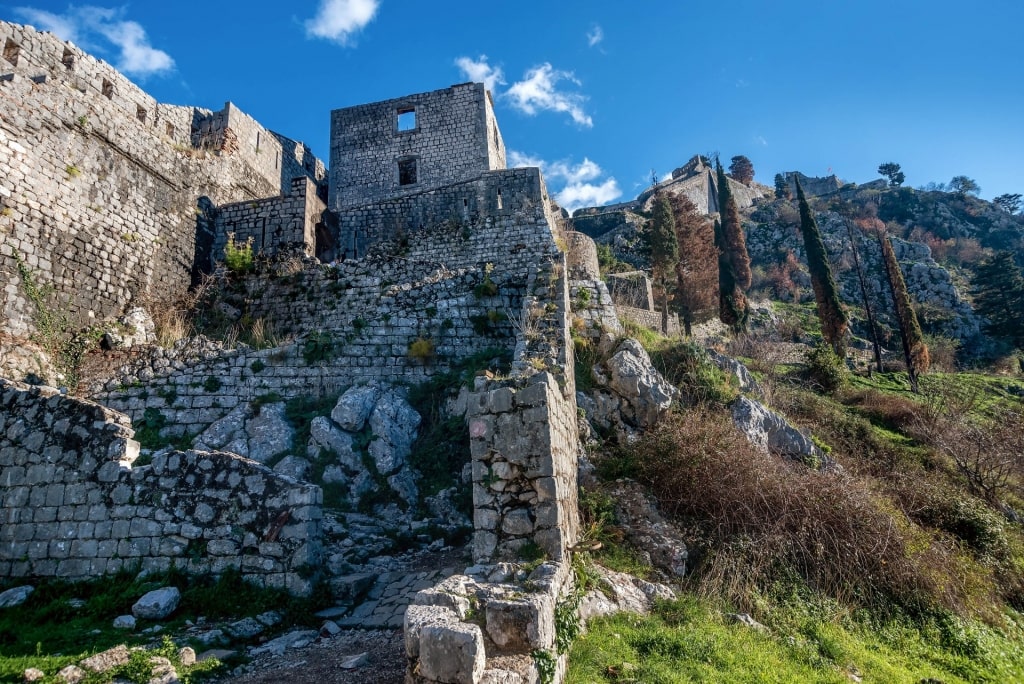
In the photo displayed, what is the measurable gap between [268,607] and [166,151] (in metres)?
13.8

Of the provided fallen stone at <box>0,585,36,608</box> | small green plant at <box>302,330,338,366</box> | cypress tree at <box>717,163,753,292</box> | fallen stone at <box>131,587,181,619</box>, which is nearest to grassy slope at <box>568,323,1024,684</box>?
fallen stone at <box>131,587,181,619</box>

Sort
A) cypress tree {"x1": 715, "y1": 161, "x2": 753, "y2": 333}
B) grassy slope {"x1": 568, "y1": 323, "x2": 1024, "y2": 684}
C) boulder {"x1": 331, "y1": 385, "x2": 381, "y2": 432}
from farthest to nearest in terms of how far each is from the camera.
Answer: cypress tree {"x1": 715, "y1": 161, "x2": 753, "y2": 333}, boulder {"x1": 331, "y1": 385, "x2": 381, "y2": 432}, grassy slope {"x1": 568, "y1": 323, "x2": 1024, "y2": 684}

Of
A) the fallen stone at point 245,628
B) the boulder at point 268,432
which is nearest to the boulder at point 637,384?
the boulder at point 268,432

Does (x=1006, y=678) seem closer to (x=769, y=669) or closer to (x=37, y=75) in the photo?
(x=769, y=669)

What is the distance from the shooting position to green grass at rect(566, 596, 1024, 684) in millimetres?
4949

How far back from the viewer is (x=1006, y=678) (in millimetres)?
6285

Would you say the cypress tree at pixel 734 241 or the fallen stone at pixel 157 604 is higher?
the cypress tree at pixel 734 241

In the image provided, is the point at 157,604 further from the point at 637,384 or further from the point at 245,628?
the point at 637,384

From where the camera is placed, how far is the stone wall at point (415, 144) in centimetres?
2034

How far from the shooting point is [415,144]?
68.4ft

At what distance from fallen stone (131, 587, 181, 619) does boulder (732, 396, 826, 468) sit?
28.7ft

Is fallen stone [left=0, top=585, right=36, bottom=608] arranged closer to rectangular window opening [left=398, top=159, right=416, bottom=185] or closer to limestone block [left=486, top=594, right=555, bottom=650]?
limestone block [left=486, top=594, right=555, bottom=650]

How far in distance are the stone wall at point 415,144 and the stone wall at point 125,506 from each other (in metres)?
14.6

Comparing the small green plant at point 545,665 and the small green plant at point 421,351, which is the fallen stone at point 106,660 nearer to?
the small green plant at point 545,665
